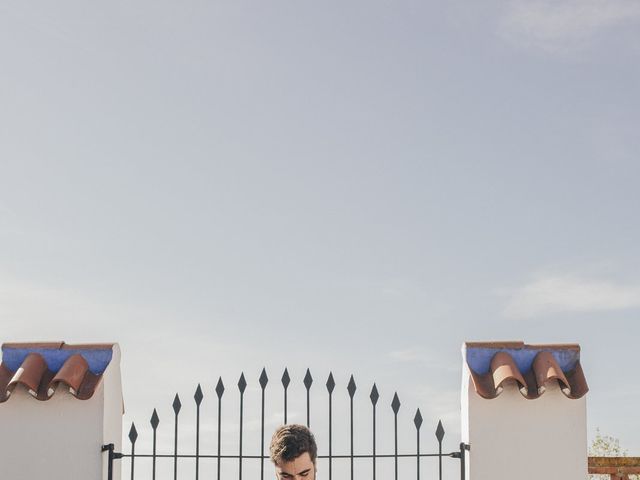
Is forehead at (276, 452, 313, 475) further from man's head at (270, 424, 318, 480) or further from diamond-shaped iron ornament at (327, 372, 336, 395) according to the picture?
diamond-shaped iron ornament at (327, 372, 336, 395)

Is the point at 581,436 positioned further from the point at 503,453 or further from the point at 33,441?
the point at 33,441

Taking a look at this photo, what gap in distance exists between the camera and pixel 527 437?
24.0ft

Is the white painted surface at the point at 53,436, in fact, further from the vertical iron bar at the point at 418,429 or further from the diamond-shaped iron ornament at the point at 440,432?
the diamond-shaped iron ornament at the point at 440,432

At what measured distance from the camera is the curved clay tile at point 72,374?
7238 mm

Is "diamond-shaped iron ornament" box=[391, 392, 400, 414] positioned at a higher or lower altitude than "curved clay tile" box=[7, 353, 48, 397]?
lower

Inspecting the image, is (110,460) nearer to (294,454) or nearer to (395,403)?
Result: (395,403)

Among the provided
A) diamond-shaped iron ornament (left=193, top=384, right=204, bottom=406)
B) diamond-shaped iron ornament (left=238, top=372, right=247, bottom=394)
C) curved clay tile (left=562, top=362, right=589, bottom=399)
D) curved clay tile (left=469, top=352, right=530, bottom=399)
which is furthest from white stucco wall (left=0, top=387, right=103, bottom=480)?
curved clay tile (left=562, top=362, right=589, bottom=399)

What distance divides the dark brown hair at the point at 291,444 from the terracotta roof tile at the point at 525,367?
2.73m

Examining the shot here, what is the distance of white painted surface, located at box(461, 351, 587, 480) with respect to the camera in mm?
7293

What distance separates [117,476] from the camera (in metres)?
7.57

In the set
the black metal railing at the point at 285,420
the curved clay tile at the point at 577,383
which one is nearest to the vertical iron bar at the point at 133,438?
the black metal railing at the point at 285,420

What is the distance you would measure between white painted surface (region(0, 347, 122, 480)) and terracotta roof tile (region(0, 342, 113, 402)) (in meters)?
0.08

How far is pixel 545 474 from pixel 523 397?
22.7 inches

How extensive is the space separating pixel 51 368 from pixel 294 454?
339 cm
